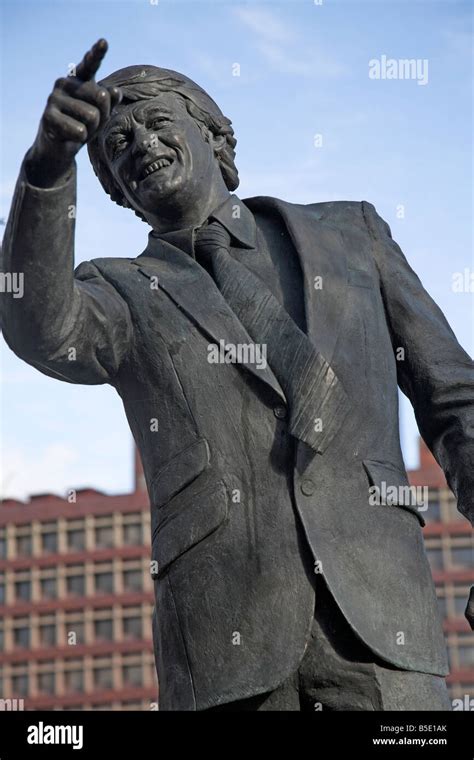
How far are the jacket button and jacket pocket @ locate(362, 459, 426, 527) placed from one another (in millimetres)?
165

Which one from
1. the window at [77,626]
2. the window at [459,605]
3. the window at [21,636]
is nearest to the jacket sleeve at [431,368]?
the window at [459,605]

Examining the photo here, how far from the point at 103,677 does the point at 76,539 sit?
6.40 meters

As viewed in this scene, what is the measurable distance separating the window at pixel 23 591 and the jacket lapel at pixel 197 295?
2215 inches

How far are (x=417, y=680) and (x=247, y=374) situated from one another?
0.87 metres

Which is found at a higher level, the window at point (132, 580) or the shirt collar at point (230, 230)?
the window at point (132, 580)

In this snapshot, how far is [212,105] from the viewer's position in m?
4.49

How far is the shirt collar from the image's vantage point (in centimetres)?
430

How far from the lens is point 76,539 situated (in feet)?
198

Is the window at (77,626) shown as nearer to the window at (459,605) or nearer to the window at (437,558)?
the window at (437,558)

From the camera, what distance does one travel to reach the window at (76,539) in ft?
198

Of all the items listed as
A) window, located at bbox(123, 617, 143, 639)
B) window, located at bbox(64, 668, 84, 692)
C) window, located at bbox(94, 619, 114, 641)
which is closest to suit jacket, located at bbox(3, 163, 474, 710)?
window, located at bbox(64, 668, 84, 692)

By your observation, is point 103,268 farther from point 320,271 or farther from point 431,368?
point 431,368

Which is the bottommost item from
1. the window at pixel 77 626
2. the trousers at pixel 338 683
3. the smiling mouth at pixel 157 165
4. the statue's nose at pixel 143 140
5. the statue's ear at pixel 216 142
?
the trousers at pixel 338 683

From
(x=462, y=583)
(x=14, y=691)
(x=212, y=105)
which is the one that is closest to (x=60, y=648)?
(x=14, y=691)
